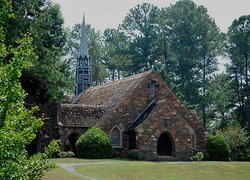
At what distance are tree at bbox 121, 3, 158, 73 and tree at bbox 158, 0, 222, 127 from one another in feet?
14.1

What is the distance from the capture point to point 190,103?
64.7 meters

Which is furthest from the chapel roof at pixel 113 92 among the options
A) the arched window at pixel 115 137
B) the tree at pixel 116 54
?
the tree at pixel 116 54

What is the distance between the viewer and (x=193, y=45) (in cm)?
6869

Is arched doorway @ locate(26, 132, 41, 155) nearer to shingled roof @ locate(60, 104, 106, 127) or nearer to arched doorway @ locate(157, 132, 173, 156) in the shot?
shingled roof @ locate(60, 104, 106, 127)

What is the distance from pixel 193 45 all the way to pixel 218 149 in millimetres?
31948

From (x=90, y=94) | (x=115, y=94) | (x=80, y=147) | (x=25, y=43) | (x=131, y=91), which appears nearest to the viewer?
(x=25, y=43)

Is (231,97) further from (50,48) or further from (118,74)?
(50,48)

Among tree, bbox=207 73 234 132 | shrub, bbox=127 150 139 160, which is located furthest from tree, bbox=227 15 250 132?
shrub, bbox=127 150 139 160

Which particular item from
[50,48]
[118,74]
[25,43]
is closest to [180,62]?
[118,74]

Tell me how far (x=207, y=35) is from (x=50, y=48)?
42656 millimetres

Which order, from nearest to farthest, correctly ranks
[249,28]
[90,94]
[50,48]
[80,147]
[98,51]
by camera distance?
1. [50,48]
2. [80,147]
3. [90,94]
4. [249,28]
5. [98,51]

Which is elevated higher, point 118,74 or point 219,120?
point 118,74

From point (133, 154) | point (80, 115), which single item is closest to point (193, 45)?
point (80, 115)

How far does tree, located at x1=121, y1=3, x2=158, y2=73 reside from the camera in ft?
239
